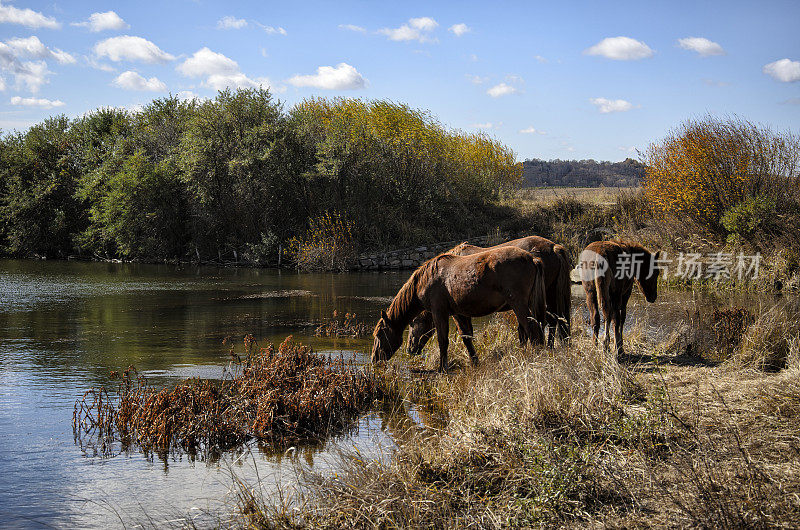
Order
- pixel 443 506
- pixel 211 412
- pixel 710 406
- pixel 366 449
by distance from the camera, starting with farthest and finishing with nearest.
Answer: pixel 211 412, pixel 366 449, pixel 710 406, pixel 443 506

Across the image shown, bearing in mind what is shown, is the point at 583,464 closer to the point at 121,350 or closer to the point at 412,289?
the point at 412,289

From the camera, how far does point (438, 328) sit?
8.96m

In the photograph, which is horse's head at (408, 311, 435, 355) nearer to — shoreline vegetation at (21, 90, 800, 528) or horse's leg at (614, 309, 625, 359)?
shoreline vegetation at (21, 90, 800, 528)

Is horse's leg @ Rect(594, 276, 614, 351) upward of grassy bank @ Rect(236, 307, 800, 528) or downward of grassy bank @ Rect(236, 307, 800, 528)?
upward

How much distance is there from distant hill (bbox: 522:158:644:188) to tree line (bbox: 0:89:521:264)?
3474cm

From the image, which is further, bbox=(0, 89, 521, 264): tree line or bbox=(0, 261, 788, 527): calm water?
bbox=(0, 89, 521, 264): tree line

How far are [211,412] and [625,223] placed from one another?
80.3 ft

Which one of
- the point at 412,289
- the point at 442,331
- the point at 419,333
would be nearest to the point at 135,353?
the point at 419,333

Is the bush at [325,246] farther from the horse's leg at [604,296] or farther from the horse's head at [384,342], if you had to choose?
the horse's leg at [604,296]

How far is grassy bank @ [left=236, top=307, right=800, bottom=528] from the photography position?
13.6ft

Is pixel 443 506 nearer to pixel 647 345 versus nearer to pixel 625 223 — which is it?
pixel 647 345

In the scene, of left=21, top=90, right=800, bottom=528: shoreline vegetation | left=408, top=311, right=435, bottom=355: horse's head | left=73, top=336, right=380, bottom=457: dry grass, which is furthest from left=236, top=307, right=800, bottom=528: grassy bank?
left=408, top=311, right=435, bottom=355: horse's head

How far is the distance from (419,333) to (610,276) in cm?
313

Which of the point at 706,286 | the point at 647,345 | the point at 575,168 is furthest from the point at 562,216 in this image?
the point at 575,168
